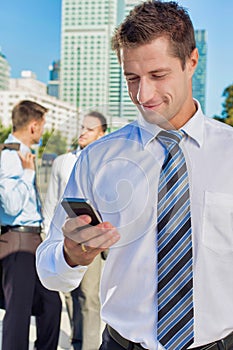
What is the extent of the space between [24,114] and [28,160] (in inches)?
13.7

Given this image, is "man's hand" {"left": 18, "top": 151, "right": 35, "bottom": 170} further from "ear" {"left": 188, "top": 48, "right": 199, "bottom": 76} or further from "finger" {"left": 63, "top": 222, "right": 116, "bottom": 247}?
"finger" {"left": 63, "top": 222, "right": 116, "bottom": 247}

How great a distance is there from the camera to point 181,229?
1339 millimetres

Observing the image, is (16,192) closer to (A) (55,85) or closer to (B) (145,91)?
(A) (55,85)

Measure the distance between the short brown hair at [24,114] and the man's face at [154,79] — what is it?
1610mm

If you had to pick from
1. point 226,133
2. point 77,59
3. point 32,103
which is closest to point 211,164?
point 226,133

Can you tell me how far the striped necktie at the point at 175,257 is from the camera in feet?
4.36

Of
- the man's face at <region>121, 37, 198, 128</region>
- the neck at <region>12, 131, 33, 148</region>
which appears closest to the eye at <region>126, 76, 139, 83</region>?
the man's face at <region>121, 37, 198, 128</region>

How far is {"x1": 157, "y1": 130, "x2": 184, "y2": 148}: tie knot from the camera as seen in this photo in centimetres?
138

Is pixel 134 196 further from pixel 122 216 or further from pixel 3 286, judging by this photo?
pixel 3 286

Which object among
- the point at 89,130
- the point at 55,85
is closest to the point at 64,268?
the point at 89,130

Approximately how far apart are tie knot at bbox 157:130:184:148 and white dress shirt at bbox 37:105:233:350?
12mm

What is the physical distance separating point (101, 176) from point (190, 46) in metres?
0.38

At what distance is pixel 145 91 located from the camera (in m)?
1.29

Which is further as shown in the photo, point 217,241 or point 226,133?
point 226,133
